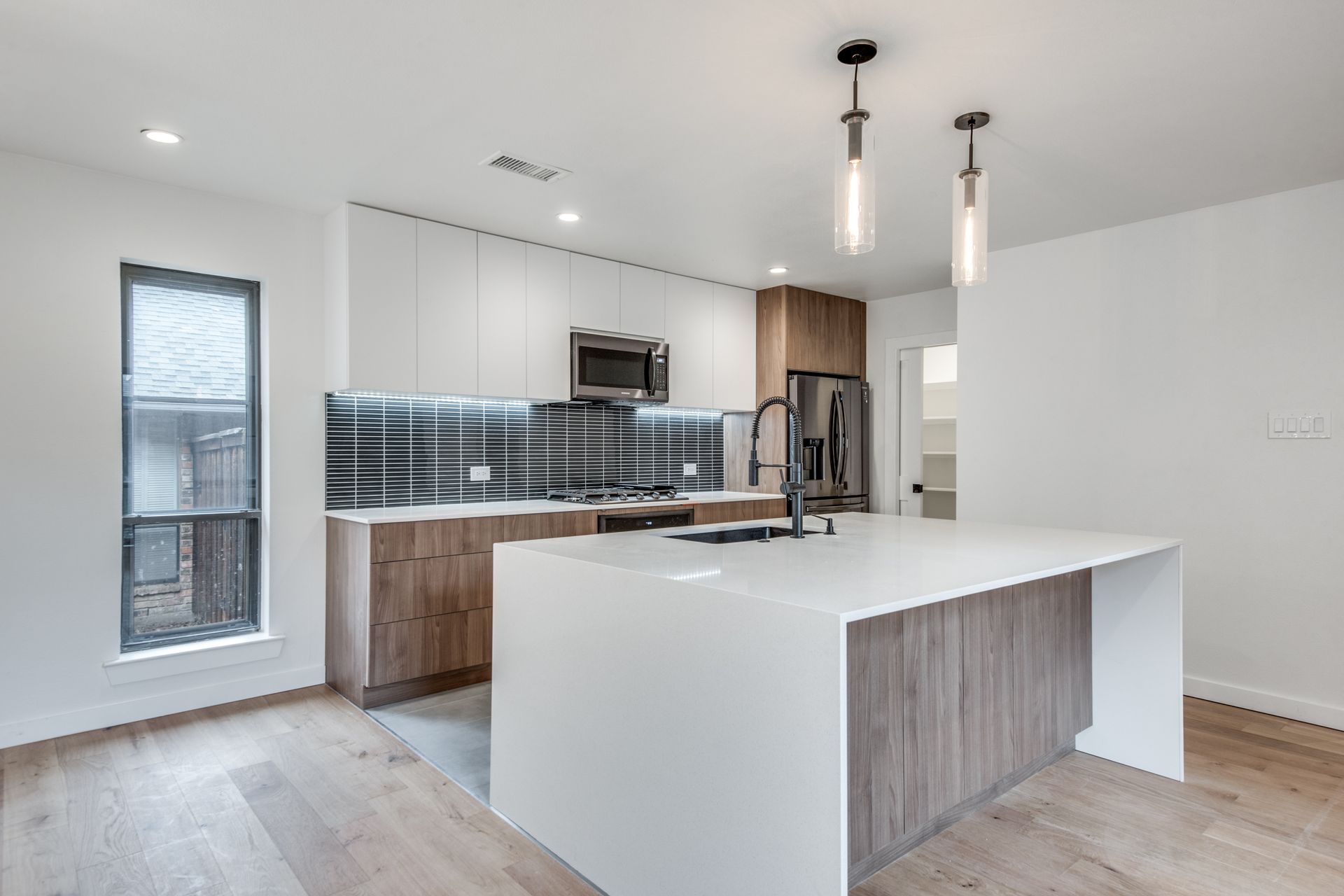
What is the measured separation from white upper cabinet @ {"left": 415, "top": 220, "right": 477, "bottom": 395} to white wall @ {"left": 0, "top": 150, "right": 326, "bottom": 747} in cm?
77

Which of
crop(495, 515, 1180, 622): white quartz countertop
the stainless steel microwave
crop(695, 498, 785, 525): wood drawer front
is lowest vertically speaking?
crop(695, 498, 785, 525): wood drawer front

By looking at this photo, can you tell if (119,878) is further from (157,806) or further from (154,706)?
(154,706)

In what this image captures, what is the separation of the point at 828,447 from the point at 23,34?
15.1ft

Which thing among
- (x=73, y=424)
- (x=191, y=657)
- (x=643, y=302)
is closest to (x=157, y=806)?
(x=191, y=657)

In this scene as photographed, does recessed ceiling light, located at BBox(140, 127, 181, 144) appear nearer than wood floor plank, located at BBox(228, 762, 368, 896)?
No

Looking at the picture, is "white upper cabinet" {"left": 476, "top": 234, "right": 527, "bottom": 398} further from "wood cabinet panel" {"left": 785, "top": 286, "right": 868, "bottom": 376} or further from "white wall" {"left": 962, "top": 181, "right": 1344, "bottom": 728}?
"white wall" {"left": 962, "top": 181, "right": 1344, "bottom": 728}

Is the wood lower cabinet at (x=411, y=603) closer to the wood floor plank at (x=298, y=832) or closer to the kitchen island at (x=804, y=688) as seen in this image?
the wood floor plank at (x=298, y=832)

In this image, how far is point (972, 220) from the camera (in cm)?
229

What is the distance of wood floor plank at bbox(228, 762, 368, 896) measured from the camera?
1.95 meters

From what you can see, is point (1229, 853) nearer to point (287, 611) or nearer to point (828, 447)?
point (828, 447)

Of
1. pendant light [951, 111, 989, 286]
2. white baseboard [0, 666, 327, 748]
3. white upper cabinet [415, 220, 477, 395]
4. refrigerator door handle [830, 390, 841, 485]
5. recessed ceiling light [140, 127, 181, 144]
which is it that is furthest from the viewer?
refrigerator door handle [830, 390, 841, 485]

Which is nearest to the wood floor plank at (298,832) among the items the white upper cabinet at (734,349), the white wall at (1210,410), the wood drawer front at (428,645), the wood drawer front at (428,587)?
the wood drawer front at (428,645)

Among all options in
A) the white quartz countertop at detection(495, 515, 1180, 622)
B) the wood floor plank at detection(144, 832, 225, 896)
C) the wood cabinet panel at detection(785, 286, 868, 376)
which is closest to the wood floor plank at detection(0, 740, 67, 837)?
the wood floor plank at detection(144, 832, 225, 896)

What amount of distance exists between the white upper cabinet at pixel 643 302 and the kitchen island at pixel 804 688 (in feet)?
7.20
